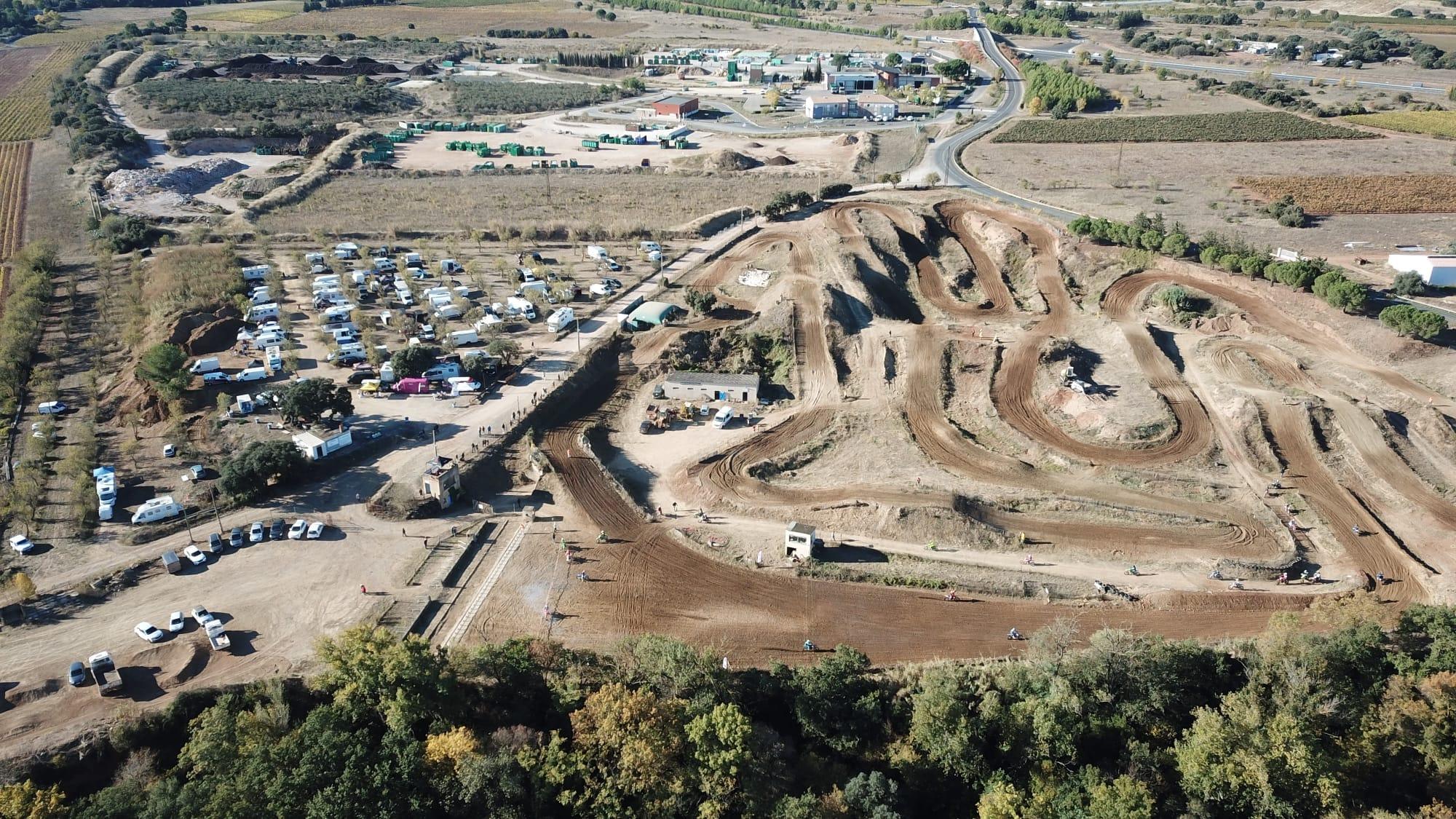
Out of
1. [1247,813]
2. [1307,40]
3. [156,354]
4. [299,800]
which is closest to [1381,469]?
[1247,813]

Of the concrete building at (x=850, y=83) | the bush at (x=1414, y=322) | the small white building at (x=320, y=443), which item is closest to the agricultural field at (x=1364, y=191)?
the bush at (x=1414, y=322)

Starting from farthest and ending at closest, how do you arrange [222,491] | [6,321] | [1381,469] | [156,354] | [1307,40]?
[1307,40]
[6,321]
[156,354]
[1381,469]
[222,491]

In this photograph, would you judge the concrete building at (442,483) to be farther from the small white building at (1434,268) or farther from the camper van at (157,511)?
the small white building at (1434,268)

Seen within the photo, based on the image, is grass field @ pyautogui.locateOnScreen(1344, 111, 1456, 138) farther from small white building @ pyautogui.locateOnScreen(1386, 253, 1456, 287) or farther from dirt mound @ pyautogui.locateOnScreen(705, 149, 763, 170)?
dirt mound @ pyautogui.locateOnScreen(705, 149, 763, 170)

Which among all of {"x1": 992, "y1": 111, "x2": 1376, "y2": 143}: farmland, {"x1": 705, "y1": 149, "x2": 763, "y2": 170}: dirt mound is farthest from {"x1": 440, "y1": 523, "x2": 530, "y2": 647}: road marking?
{"x1": 992, "y1": 111, "x2": 1376, "y2": 143}: farmland

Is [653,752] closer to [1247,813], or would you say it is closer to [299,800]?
[299,800]

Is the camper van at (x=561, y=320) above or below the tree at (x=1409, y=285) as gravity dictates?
below

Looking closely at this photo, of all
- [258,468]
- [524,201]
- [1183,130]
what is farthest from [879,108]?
[258,468]
